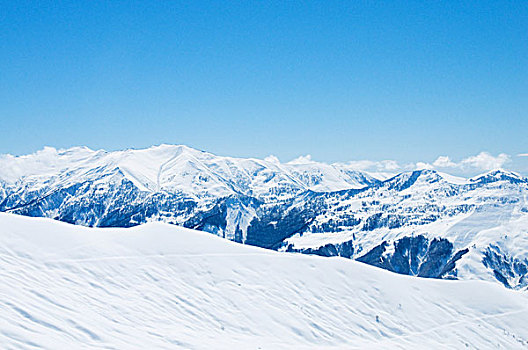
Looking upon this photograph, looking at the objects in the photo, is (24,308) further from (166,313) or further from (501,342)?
(501,342)

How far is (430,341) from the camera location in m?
35.1

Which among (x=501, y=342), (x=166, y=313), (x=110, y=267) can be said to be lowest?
(x=501, y=342)

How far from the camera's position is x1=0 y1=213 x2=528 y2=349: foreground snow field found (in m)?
24.0

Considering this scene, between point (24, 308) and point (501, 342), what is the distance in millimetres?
38090

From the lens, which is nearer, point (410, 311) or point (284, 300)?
point (284, 300)

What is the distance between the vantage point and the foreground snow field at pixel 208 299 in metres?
24.0

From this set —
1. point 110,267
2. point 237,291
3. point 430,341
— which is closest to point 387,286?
point 430,341

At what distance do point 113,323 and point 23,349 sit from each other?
23.8 feet

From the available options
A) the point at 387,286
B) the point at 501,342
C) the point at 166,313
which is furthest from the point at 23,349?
the point at 501,342

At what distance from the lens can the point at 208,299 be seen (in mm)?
33094

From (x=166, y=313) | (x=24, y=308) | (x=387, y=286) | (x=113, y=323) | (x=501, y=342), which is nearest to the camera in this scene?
(x=24, y=308)

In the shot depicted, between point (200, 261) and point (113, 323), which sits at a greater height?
point (200, 261)

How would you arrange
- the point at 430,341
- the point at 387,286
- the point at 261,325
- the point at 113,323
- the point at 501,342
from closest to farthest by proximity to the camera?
the point at 113,323, the point at 261,325, the point at 430,341, the point at 501,342, the point at 387,286

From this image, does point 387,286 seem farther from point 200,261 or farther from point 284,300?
point 200,261
